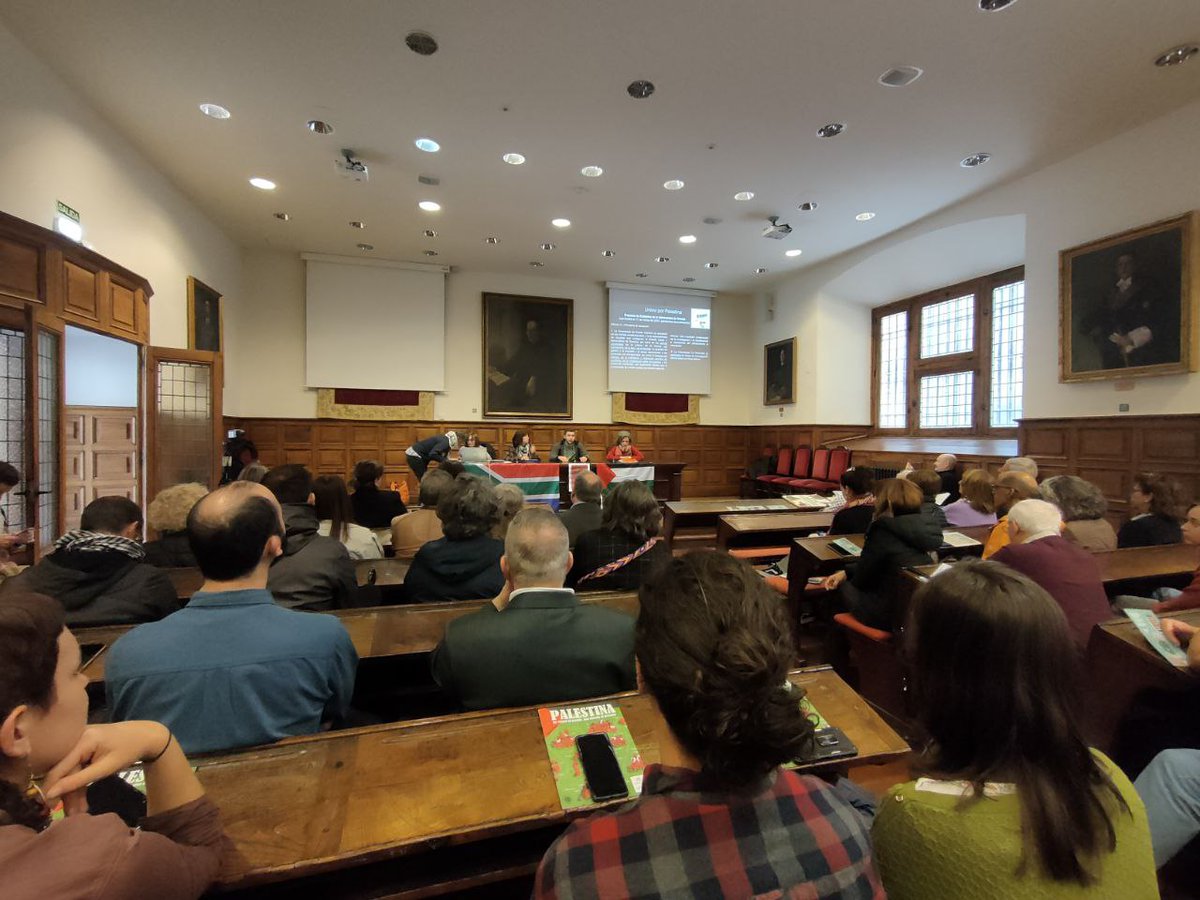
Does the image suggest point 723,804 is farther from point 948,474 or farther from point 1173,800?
point 948,474

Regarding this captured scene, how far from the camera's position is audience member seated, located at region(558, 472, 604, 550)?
121 inches

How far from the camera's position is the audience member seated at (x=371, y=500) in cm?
376

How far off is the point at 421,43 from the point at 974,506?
527 centimetres

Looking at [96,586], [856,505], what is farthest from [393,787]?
[856,505]

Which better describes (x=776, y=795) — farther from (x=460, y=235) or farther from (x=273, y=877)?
(x=460, y=235)

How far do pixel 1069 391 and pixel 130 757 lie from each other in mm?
7257

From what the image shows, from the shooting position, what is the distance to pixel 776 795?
0.68 meters

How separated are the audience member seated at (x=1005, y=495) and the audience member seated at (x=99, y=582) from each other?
3.66 meters

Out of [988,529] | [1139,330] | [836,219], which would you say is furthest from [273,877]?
[836,219]

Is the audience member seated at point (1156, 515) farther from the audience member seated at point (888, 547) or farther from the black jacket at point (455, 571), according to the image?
the black jacket at point (455, 571)

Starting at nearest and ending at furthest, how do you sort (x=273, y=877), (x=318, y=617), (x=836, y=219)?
1. (x=273, y=877)
2. (x=318, y=617)
3. (x=836, y=219)

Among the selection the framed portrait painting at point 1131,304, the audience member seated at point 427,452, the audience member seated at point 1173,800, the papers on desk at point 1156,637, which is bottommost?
the audience member seated at point 1173,800

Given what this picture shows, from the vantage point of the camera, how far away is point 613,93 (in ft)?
14.1

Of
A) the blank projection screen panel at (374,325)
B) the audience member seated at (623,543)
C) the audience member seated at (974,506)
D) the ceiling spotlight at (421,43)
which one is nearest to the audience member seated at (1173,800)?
the audience member seated at (623,543)
